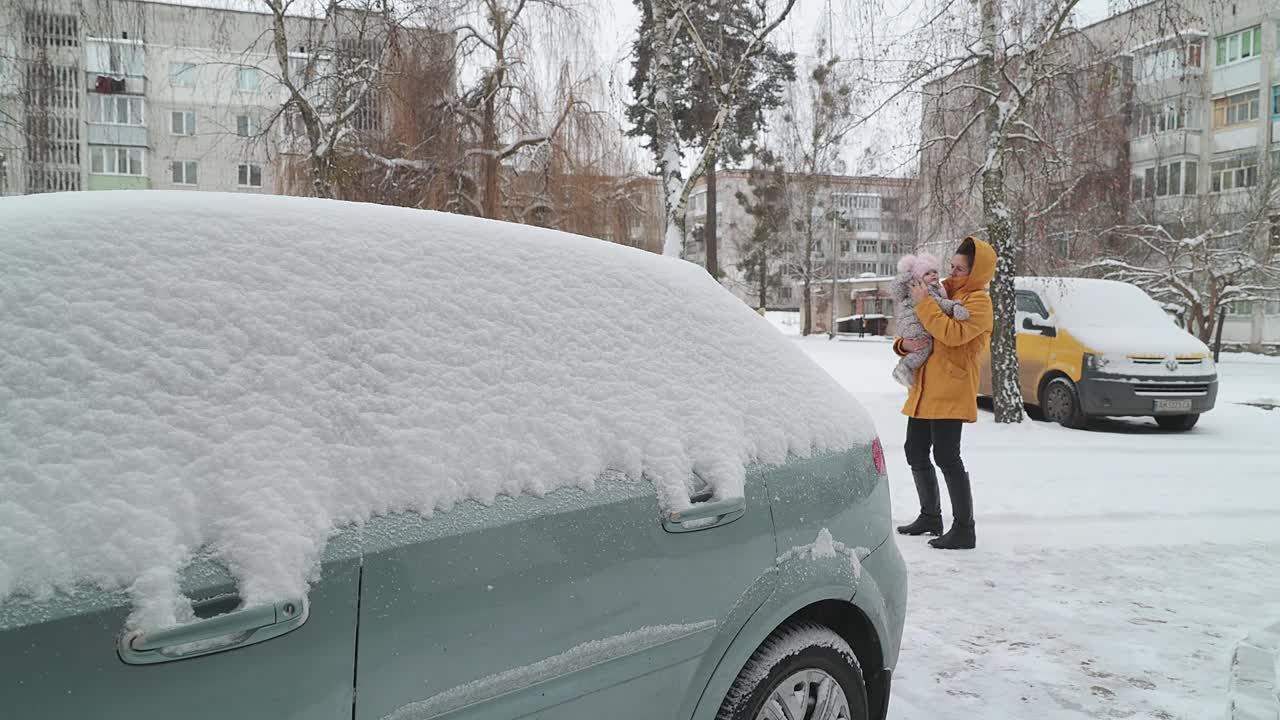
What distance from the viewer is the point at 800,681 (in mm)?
2232

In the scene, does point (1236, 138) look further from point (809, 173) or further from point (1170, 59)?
point (1170, 59)

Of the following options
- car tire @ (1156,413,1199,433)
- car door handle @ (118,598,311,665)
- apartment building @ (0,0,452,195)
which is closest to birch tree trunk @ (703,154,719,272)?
apartment building @ (0,0,452,195)

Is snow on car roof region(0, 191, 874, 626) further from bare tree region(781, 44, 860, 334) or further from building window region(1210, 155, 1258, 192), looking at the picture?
building window region(1210, 155, 1258, 192)

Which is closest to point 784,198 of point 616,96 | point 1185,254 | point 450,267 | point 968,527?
point 1185,254

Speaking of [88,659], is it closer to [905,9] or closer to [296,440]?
[296,440]

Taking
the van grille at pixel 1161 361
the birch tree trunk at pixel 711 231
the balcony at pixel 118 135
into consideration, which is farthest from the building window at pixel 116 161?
the van grille at pixel 1161 361

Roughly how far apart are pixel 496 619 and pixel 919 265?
389 cm

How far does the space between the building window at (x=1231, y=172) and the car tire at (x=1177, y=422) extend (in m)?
27.0

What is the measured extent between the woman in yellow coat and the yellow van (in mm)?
5809

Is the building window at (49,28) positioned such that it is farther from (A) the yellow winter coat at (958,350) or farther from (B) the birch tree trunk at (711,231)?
(B) the birch tree trunk at (711,231)

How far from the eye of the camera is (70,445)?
130 cm

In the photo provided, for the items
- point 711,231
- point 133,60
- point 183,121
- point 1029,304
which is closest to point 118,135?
point 183,121

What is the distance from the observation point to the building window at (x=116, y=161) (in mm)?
43188

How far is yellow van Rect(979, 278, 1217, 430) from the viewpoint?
9.59 meters
